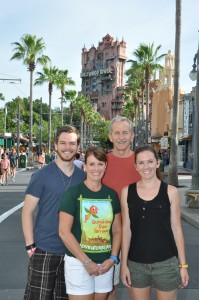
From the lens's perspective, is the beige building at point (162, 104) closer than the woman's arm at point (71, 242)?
No

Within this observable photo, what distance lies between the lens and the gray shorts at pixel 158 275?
10.8 feet

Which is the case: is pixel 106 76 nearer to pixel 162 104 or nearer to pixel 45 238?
pixel 162 104

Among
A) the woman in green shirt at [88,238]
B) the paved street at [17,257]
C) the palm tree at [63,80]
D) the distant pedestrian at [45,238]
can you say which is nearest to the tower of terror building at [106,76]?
the palm tree at [63,80]

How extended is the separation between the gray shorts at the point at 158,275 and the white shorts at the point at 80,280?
24 centimetres

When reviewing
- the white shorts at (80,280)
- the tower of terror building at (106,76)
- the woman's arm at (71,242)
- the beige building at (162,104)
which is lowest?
the white shorts at (80,280)

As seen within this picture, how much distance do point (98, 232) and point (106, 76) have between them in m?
163

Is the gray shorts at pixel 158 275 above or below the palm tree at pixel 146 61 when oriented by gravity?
below

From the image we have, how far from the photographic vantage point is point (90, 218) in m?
3.21

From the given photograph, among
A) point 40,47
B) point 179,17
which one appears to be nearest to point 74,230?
point 179,17

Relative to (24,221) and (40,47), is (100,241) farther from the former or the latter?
(40,47)

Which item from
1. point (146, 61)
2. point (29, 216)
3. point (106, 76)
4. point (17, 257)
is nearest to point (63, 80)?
point (146, 61)

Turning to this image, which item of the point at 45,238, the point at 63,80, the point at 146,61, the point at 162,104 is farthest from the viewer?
the point at 162,104

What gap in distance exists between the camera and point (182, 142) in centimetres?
4703

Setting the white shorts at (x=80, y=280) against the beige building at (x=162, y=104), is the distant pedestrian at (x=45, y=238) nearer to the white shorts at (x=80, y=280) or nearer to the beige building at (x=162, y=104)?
the white shorts at (x=80, y=280)
